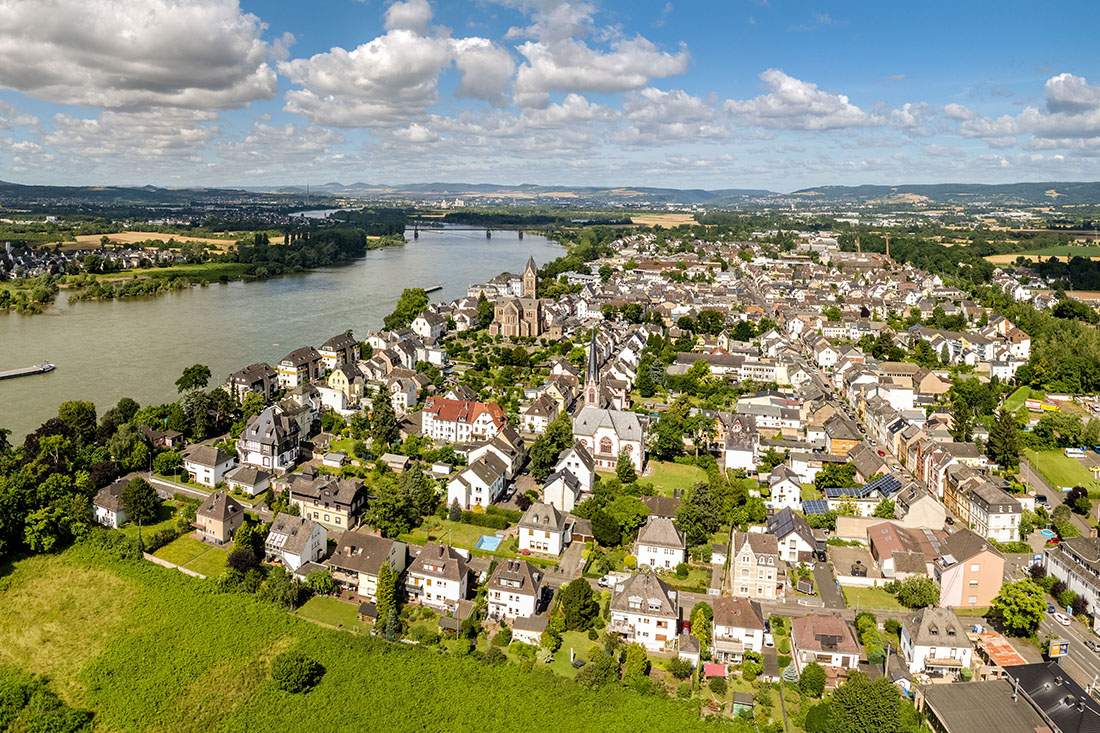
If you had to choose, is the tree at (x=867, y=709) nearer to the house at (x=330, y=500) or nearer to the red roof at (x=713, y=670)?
the red roof at (x=713, y=670)

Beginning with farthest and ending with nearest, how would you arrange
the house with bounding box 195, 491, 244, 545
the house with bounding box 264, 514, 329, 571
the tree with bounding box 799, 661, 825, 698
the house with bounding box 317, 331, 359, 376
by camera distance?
the house with bounding box 317, 331, 359, 376
the house with bounding box 195, 491, 244, 545
the house with bounding box 264, 514, 329, 571
the tree with bounding box 799, 661, 825, 698

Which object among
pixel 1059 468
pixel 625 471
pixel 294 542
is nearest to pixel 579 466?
pixel 625 471

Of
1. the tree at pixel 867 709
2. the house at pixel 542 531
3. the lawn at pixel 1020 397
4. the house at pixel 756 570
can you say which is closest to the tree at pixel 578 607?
the house at pixel 542 531

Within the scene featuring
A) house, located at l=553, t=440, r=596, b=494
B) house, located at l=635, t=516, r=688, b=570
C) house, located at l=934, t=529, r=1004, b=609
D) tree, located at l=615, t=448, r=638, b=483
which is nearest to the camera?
house, located at l=934, t=529, r=1004, b=609

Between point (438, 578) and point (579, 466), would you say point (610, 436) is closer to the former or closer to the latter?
point (579, 466)

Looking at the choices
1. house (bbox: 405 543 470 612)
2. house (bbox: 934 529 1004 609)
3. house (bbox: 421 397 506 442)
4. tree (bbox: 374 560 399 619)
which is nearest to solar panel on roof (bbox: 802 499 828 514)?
house (bbox: 934 529 1004 609)

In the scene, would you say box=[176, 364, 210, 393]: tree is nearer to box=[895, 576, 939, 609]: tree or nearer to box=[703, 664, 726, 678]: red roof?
box=[703, 664, 726, 678]: red roof
